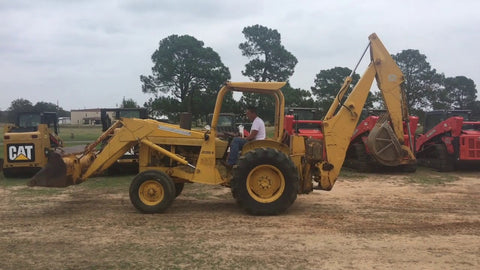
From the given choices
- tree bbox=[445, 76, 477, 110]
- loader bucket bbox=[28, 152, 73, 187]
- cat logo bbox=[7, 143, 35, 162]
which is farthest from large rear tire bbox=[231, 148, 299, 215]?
tree bbox=[445, 76, 477, 110]

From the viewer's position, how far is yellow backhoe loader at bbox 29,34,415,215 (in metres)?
7.38

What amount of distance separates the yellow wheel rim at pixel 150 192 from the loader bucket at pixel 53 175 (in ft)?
4.57

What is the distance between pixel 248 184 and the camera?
7.41 meters

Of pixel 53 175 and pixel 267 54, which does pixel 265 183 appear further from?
pixel 267 54

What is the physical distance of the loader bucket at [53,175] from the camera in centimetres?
752

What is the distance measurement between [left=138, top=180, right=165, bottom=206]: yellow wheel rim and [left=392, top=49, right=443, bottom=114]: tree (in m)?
34.7

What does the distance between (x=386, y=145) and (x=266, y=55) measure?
116 ft

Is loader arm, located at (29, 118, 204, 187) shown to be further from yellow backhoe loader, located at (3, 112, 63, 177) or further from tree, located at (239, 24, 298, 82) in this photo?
tree, located at (239, 24, 298, 82)

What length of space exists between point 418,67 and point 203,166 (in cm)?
3876

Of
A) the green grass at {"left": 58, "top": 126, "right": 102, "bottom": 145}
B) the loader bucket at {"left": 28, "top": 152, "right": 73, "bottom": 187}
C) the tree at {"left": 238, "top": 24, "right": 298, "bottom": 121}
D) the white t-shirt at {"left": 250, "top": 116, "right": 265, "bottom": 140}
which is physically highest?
the tree at {"left": 238, "top": 24, "right": 298, "bottom": 121}

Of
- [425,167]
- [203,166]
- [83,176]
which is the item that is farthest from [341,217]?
[425,167]

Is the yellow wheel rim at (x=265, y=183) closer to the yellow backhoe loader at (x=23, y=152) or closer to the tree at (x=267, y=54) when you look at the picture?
the yellow backhoe loader at (x=23, y=152)

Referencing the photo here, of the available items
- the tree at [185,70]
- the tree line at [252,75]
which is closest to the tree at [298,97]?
the tree line at [252,75]

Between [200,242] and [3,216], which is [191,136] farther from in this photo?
[3,216]
